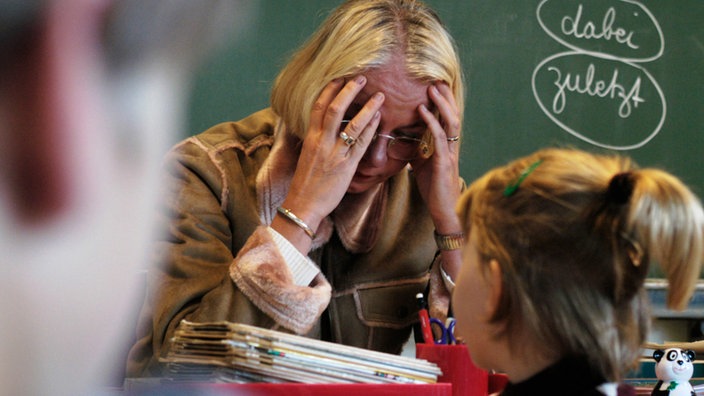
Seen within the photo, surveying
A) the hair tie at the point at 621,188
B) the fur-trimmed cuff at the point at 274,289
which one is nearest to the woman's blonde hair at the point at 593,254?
the hair tie at the point at 621,188

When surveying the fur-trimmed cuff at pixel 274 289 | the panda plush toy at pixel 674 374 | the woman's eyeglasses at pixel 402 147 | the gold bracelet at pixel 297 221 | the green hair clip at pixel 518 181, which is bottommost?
the panda plush toy at pixel 674 374

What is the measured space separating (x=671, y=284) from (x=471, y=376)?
11.4 inches

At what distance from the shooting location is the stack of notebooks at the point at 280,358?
86 cm

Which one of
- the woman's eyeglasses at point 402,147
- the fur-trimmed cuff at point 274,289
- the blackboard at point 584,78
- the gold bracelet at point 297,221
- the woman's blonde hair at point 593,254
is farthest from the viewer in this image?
the blackboard at point 584,78

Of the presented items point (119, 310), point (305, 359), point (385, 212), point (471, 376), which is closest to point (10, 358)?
point (119, 310)

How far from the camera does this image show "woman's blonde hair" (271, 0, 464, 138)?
144cm

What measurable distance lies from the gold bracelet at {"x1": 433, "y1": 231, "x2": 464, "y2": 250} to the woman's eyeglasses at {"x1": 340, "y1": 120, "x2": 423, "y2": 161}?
0.15 m

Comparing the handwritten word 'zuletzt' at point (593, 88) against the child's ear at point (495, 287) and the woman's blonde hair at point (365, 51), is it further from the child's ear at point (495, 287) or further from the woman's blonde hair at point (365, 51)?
the child's ear at point (495, 287)

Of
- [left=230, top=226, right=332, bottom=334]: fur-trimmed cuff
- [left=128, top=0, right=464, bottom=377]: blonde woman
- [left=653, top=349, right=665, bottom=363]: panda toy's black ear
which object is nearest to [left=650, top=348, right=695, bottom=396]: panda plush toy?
[left=653, top=349, right=665, bottom=363]: panda toy's black ear

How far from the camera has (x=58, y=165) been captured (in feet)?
0.84

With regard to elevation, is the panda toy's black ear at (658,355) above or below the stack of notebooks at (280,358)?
below

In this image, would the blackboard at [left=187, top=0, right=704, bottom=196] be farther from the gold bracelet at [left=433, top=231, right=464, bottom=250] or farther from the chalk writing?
the gold bracelet at [left=433, top=231, right=464, bottom=250]

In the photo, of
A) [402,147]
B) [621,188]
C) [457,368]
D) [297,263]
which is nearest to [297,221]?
[297,263]

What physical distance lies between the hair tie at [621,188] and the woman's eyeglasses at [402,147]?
66cm
